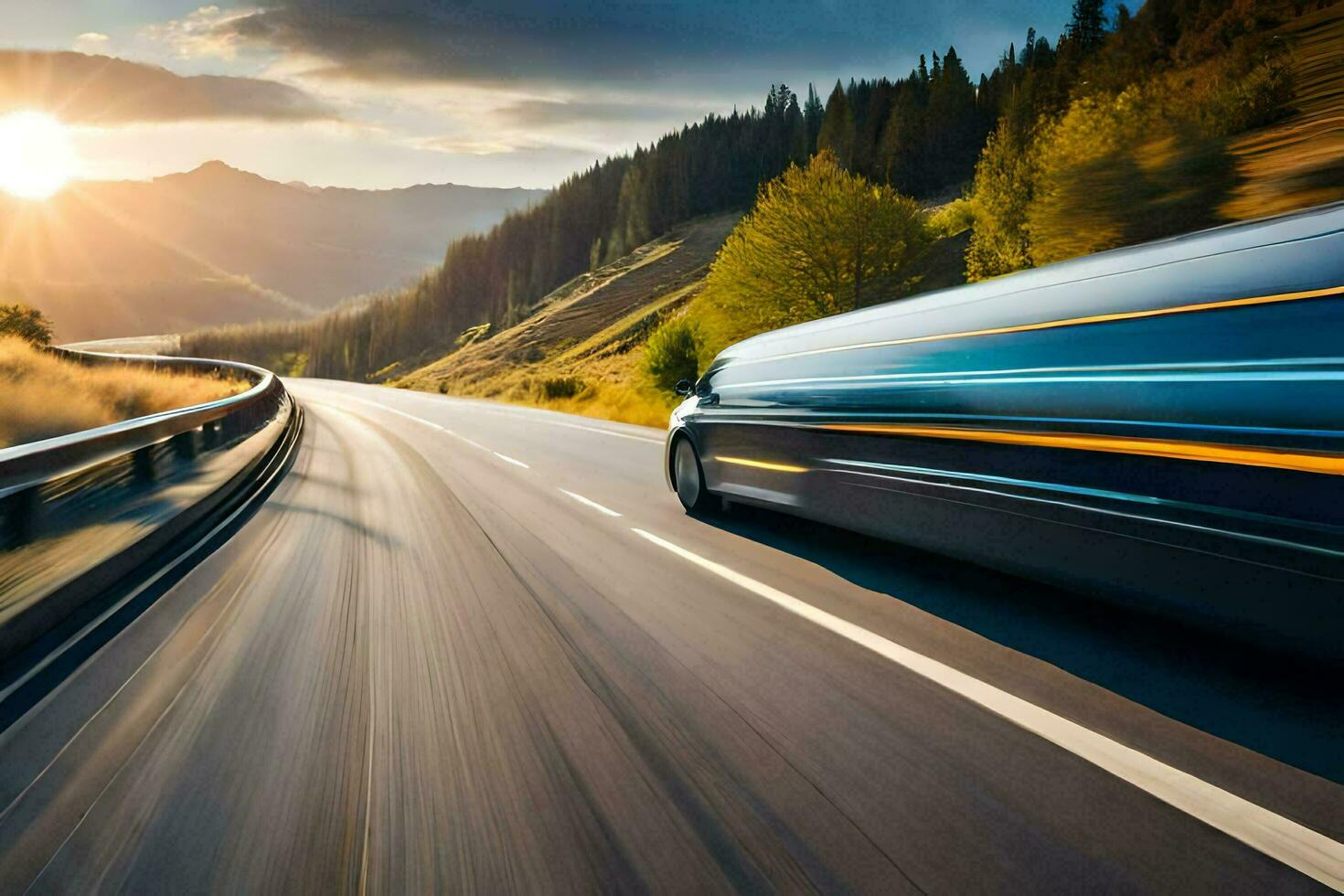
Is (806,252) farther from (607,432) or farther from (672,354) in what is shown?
(607,432)

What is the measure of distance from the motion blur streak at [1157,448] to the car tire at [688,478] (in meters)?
3.04

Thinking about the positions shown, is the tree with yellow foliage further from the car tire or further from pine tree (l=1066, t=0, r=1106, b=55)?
pine tree (l=1066, t=0, r=1106, b=55)

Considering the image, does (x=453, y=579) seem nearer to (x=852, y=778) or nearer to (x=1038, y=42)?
(x=852, y=778)

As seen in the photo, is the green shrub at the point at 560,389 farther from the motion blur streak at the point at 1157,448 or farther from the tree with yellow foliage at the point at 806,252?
the motion blur streak at the point at 1157,448

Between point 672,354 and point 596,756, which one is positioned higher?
point 672,354

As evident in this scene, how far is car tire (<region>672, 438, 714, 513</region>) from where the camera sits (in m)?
8.19

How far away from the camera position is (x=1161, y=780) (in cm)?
282

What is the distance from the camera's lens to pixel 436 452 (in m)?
14.9

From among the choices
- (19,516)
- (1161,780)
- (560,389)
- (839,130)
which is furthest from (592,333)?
(1161,780)

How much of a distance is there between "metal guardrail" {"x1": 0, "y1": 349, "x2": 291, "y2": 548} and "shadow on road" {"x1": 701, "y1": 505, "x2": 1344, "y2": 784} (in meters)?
4.66

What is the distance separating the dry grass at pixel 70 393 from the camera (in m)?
18.1

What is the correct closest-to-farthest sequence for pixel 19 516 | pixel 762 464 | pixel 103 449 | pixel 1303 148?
pixel 19 516, pixel 103 449, pixel 762 464, pixel 1303 148

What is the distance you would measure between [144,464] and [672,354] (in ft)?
97.1

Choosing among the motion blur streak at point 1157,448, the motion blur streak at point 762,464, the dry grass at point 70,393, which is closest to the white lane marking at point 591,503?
the motion blur streak at point 762,464
